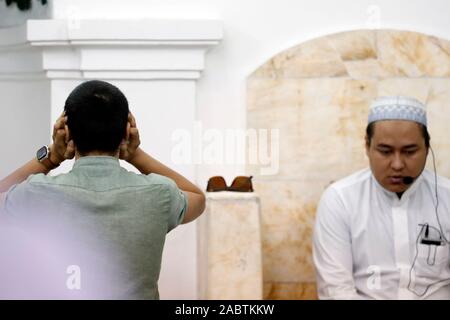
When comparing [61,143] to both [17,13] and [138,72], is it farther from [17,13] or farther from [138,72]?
[17,13]

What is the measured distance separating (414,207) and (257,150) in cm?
36

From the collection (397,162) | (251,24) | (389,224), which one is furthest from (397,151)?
(251,24)

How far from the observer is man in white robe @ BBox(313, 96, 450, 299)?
142cm

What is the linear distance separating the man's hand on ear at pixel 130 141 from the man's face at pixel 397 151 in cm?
57

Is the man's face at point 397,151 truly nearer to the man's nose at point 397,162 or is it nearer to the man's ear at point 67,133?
the man's nose at point 397,162

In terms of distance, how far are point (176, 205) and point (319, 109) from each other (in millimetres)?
733

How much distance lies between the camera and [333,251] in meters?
1.44

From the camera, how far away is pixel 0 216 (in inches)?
38.3

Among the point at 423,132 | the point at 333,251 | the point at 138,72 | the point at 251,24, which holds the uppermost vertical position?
the point at 251,24

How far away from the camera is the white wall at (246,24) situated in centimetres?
162

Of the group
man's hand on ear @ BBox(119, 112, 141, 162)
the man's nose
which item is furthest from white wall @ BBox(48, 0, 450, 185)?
man's hand on ear @ BBox(119, 112, 141, 162)

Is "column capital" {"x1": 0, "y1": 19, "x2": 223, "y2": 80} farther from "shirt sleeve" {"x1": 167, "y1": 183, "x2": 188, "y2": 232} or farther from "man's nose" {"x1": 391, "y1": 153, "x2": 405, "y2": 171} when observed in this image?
"shirt sleeve" {"x1": 167, "y1": 183, "x2": 188, "y2": 232}

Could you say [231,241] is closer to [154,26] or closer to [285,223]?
[285,223]
